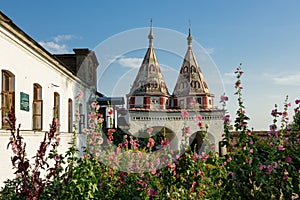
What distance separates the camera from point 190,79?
20.4ft

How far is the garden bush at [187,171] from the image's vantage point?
390 centimetres

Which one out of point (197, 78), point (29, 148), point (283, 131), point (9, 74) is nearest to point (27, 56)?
point (9, 74)

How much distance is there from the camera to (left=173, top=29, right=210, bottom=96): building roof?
597cm

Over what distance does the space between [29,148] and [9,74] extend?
2.11m

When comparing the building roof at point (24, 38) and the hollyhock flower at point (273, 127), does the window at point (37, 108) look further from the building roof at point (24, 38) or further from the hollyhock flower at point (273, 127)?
the hollyhock flower at point (273, 127)

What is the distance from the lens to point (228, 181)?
395 cm

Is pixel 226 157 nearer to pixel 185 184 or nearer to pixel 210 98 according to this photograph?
pixel 185 184

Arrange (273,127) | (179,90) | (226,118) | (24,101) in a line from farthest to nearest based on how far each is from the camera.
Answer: (24,101) < (179,90) < (273,127) < (226,118)

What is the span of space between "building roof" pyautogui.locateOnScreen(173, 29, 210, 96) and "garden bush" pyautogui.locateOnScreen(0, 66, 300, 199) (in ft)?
4.79

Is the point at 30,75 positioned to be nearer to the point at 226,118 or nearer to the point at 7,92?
the point at 7,92

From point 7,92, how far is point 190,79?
4223 mm

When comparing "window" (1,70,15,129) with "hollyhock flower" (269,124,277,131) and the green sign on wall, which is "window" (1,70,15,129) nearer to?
the green sign on wall

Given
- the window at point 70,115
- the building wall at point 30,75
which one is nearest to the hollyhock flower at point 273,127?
the building wall at point 30,75

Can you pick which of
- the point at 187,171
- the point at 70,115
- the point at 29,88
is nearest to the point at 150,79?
the point at 187,171
